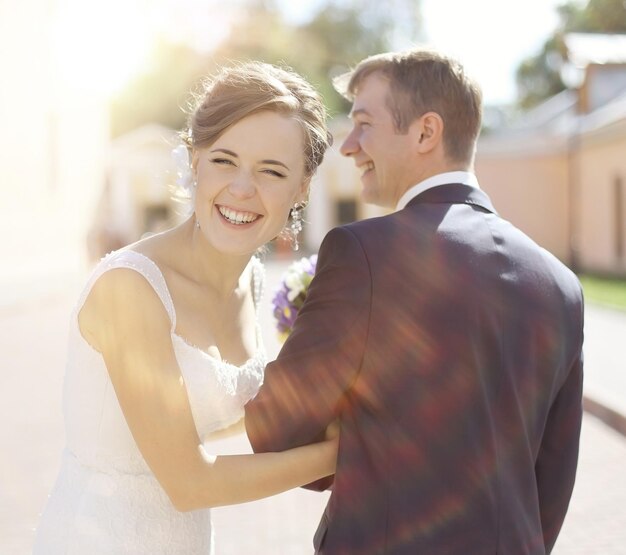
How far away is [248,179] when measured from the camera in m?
2.37

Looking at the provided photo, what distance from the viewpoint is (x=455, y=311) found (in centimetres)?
195

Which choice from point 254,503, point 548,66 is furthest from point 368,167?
point 548,66

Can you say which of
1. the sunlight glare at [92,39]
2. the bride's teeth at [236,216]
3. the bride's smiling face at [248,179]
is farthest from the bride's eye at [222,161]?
the sunlight glare at [92,39]

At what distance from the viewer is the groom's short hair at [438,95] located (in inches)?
92.8

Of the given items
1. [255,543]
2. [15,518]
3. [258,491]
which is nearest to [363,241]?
[258,491]

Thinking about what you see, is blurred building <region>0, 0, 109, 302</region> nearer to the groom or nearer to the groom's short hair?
the groom's short hair

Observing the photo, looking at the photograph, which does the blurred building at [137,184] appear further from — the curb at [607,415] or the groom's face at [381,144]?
the groom's face at [381,144]

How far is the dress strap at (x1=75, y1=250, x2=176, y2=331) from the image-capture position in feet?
7.36

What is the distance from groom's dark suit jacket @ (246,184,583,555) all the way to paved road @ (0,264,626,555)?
10.7 ft

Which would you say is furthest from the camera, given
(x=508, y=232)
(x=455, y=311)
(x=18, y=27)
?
(x=18, y=27)

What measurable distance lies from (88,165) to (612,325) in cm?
2322

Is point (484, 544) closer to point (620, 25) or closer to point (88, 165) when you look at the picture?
point (88, 165)

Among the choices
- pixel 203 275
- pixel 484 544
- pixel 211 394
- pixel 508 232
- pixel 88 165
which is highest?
pixel 508 232

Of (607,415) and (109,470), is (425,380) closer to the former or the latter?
(109,470)
